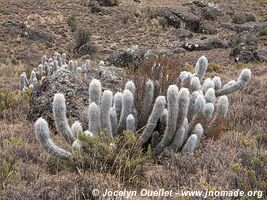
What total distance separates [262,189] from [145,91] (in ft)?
6.53

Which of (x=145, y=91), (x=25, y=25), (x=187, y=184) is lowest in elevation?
(x=25, y=25)

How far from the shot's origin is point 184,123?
440 centimetres

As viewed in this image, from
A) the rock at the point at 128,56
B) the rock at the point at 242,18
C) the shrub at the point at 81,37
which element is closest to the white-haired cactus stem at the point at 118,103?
the rock at the point at 128,56

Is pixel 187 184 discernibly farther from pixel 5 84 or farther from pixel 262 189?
pixel 5 84

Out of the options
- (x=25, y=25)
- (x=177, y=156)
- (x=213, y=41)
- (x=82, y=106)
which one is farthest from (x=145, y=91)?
(x=25, y=25)

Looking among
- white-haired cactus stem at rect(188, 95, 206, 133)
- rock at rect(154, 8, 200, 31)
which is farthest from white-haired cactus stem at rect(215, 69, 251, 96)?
rock at rect(154, 8, 200, 31)

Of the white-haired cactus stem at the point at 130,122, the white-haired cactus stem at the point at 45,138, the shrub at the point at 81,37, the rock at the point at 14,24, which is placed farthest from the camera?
the rock at the point at 14,24

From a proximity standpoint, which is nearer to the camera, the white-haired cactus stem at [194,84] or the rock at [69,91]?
the white-haired cactus stem at [194,84]

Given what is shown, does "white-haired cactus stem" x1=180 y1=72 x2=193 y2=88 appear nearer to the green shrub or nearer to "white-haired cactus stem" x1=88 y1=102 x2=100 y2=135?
"white-haired cactus stem" x1=88 y1=102 x2=100 y2=135

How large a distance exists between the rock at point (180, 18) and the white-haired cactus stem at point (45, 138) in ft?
86.8

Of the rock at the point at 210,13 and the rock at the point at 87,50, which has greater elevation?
the rock at the point at 210,13

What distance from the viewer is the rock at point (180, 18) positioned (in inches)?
1177

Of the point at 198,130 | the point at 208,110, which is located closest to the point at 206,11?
the point at 208,110

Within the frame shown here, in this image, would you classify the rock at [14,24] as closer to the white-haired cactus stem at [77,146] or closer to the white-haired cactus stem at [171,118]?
the white-haired cactus stem at [171,118]
